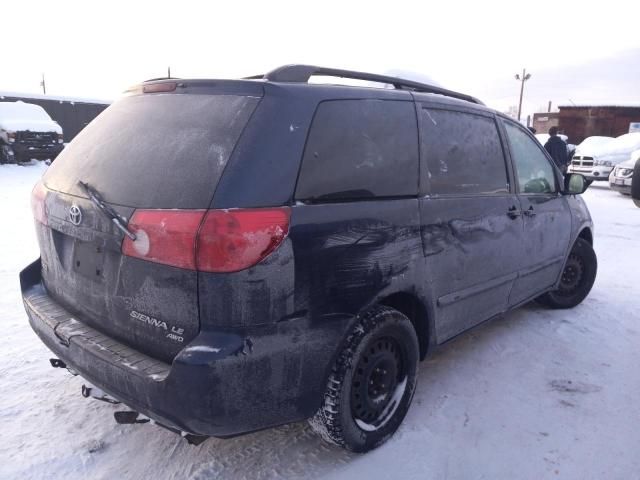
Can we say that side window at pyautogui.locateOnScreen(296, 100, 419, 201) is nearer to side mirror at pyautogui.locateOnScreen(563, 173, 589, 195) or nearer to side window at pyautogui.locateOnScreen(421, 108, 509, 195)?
side window at pyautogui.locateOnScreen(421, 108, 509, 195)

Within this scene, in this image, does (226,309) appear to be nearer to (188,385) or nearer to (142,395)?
(188,385)

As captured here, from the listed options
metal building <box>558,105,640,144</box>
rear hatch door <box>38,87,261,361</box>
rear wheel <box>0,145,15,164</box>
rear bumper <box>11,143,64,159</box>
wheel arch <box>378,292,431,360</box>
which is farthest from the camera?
metal building <box>558,105,640,144</box>

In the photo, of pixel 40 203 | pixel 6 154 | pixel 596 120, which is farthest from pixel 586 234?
pixel 596 120

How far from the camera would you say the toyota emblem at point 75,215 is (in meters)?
2.19

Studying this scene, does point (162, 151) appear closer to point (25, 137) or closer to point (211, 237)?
point (211, 237)

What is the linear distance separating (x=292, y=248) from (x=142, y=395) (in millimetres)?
841

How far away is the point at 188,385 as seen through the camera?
1.85 m

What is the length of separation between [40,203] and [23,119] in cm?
1662

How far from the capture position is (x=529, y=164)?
3830 mm

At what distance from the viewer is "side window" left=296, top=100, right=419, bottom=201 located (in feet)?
7.02

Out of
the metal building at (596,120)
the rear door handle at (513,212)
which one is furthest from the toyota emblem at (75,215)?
the metal building at (596,120)

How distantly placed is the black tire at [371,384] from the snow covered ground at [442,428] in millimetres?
133

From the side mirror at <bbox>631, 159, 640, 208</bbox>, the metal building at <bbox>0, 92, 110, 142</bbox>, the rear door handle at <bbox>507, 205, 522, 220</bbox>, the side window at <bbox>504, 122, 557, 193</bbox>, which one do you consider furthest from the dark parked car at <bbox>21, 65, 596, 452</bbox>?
the metal building at <bbox>0, 92, 110, 142</bbox>

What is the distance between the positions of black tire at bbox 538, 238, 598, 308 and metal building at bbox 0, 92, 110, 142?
1063 inches
